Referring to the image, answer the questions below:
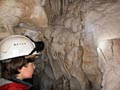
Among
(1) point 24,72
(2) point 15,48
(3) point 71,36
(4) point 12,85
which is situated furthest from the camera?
(3) point 71,36

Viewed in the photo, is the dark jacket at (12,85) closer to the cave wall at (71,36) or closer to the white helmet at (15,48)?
the white helmet at (15,48)

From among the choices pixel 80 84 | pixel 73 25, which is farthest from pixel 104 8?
pixel 80 84

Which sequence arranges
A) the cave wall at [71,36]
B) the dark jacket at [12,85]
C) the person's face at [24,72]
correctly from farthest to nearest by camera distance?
the cave wall at [71,36] < the person's face at [24,72] < the dark jacket at [12,85]

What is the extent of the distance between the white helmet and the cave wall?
738mm

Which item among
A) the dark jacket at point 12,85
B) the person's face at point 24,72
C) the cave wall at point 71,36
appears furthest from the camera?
the cave wall at point 71,36

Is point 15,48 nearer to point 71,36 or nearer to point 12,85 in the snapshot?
point 12,85

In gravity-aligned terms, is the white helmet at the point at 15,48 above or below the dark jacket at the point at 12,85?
above

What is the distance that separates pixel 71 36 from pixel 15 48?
1064mm

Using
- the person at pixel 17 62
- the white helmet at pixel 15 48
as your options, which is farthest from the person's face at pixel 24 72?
the white helmet at pixel 15 48

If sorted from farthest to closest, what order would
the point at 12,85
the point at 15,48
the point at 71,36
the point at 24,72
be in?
1. the point at 71,36
2. the point at 15,48
3. the point at 24,72
4. the point at 12,85

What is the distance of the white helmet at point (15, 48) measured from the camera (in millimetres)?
1758

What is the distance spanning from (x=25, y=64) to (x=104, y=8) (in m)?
1.21

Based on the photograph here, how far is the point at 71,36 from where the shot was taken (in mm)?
2744

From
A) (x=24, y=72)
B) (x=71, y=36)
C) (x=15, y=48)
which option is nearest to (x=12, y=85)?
(x=24, y=72)
